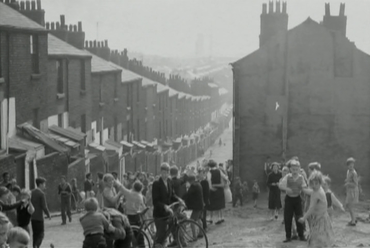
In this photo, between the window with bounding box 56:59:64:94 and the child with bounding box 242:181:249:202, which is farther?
the window with bounding box 56:59:64:94

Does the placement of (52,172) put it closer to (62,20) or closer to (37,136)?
(37,136)

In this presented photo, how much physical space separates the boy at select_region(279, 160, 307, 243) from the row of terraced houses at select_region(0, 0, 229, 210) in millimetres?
10291

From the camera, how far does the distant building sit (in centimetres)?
2647

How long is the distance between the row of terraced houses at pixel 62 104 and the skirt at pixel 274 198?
8.71 metres

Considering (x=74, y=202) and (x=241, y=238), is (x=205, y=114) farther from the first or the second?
(x=241, y=238)

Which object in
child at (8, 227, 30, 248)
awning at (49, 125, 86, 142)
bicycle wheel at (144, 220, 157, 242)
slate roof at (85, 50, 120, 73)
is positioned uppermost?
slate roof at (85, 50, 120, 73)

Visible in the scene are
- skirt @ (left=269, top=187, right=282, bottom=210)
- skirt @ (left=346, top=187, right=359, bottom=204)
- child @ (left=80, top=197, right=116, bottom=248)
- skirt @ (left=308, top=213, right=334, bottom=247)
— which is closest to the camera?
child @ (left=80, top=197, right=116, bottom=248)

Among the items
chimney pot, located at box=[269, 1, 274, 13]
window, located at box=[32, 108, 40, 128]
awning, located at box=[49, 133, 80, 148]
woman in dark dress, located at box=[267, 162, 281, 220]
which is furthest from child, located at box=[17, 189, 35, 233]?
chimney pot, located at box=[269, 1, 274, 13]

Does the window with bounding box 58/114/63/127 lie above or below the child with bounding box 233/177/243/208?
above

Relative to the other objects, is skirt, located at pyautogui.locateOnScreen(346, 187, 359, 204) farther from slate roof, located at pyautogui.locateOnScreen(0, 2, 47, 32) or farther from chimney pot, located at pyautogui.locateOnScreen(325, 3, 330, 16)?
chimney pot, located at pyautogui.locateOnScreen(325, 3, 330, 16)

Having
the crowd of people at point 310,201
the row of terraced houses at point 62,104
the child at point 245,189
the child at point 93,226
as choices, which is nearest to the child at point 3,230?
the child at point 93,226

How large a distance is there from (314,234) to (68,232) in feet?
26.9

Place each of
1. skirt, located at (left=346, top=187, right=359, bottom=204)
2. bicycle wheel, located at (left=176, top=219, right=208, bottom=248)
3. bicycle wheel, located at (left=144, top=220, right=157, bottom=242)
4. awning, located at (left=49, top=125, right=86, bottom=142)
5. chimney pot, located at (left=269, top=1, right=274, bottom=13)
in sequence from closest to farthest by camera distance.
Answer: bicycle wheel, located at (left=176, top=219, right=208, bottom=248) → bicycle wheel, located at (left=144, top=220, right=157, bottom=242) → skirt, located at (left=346, top=187, right=359, bottom=204) → awning, located at (left=49, top=125, right=86, bottom=142) → chimney pot, located at (left=269, top=1, right=274, bottom=13)

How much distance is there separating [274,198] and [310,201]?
4.68 meters
